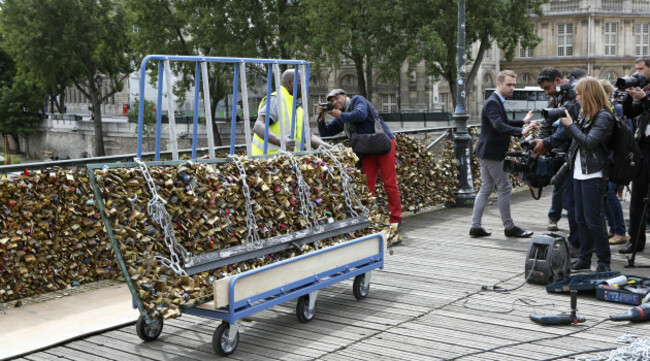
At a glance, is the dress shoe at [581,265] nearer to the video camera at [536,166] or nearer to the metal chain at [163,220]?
the video camera at [536,166]

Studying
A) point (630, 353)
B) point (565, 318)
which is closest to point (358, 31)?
point (565, 318)

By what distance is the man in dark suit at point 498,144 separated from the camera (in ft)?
34.2

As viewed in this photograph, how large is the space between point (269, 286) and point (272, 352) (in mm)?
560

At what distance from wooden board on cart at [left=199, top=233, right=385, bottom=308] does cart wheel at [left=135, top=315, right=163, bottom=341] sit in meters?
0.56

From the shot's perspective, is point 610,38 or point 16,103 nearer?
point 16,103

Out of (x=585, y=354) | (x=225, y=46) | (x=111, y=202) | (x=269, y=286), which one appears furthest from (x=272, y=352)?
(x=225, y=46)

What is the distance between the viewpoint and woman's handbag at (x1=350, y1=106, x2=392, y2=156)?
413 inches

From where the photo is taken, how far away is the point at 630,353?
18.5ft

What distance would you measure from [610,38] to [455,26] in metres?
40.2

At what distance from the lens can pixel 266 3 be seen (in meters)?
50.8

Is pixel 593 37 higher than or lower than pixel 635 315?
higher

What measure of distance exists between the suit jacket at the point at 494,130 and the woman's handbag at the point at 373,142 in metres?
1.25

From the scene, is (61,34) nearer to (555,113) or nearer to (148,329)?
(555,113)

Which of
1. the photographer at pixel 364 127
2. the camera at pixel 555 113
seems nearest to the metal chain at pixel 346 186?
the photographer at pixel 364 127
